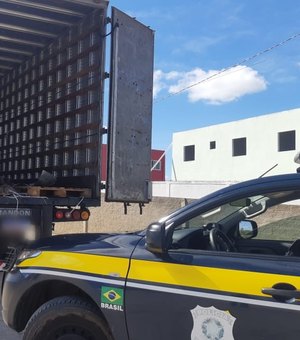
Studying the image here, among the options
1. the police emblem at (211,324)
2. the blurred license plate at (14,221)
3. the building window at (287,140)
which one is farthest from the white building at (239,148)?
the police emblem at (211,324)

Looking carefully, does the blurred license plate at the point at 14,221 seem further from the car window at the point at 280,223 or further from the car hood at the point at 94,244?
the car window at the point at 280,223

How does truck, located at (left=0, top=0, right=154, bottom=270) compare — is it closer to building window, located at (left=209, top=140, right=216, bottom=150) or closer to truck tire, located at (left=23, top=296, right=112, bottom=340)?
truck tire, located at (left=23, top=296, right=112, bottom=340)

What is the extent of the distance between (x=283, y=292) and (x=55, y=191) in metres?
4.58

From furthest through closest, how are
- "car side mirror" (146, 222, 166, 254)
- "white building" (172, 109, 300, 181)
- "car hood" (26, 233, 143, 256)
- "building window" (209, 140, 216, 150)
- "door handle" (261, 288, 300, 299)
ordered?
"building window" (209, 140, 216, 150)
"white building" (172, 109, 300, 181)
"car hood" (26, 233, 143, 256)
"car side mirror" (146, 222, 166, 254)
"door handle" (261, 288, 300, 299)

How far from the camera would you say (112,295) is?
125 inches

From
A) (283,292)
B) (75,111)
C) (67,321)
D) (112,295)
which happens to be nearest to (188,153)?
(75,111)

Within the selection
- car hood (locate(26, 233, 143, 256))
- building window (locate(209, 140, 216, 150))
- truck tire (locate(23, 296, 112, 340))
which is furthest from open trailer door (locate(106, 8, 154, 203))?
building window (locate(209, 140, 216, 150))

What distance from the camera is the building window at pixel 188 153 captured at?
38.0 m

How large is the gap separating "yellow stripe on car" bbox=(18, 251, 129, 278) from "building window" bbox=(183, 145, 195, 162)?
1361 inches

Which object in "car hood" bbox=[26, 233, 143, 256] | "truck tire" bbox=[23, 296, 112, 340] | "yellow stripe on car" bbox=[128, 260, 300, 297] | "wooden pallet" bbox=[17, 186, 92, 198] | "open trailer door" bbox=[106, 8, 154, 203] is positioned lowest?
"truck tire" bbox=[23, 296, 112, 340]

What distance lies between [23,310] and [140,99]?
3684 mm

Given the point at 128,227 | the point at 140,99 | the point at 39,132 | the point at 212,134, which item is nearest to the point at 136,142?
the point at 140,99

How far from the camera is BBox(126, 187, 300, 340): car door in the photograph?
2.68 meters

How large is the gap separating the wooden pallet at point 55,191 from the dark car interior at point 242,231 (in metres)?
3.40
